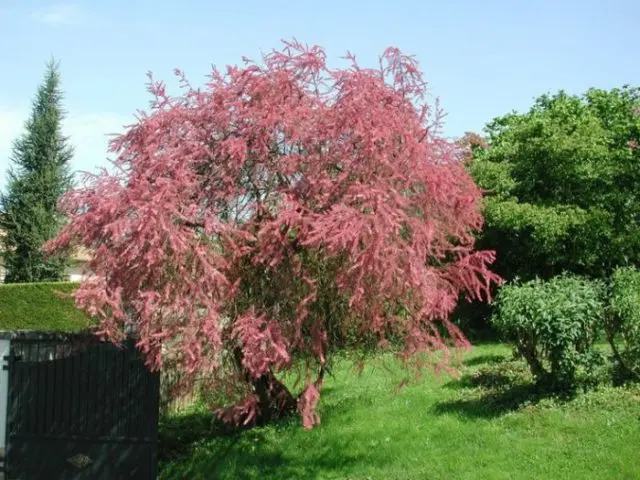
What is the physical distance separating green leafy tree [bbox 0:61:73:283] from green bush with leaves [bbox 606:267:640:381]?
71.0 feet

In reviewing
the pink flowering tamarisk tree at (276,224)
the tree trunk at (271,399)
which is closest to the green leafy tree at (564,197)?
the tree trunk at (271,399)

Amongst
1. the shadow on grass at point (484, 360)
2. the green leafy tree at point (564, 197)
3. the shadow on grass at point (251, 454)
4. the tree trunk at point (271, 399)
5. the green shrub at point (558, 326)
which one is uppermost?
the green leafy tree at point (564, 197)

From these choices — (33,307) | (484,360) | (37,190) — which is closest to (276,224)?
(484,360)

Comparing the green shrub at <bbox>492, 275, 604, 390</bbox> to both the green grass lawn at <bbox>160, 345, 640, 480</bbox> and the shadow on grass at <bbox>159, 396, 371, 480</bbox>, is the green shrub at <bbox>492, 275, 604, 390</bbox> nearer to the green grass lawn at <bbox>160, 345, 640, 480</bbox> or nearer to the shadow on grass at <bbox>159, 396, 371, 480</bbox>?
the green grass lawn at <bbox>160, 345, 640, 480</bbox>

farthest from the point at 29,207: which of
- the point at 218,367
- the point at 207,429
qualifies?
the point at 218,367

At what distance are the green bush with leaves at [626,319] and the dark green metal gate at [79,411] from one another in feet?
16.6

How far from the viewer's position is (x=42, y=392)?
8.76 metres

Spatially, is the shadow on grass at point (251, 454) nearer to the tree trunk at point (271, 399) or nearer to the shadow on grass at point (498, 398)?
the tree trunk at point (271, 399)

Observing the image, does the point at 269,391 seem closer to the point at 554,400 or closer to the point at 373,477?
the point at 373,477

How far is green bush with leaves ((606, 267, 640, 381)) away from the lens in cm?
803

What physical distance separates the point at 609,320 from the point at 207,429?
5382 millimetres

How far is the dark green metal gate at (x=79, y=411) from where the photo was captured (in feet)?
27.3

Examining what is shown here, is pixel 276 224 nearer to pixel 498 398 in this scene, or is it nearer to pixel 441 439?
pixel 441 439

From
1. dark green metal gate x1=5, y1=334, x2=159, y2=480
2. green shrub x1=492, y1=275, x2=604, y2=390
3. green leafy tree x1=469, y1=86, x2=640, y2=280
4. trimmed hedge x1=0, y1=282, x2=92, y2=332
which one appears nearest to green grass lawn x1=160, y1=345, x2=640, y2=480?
green shrub x1=492, y1=275, x2=604, y2=390
